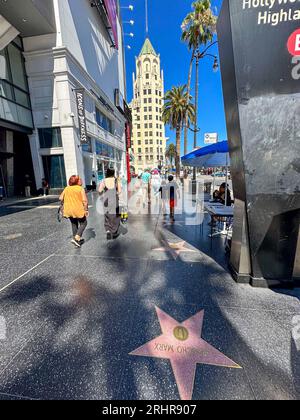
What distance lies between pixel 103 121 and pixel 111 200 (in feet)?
80.9

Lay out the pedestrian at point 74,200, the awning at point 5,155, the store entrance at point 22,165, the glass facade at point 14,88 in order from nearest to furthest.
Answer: the pedestrian at point 74,200 < the glass facade at point 14,88 < the awning at point 5,155 < the store entrance at point 22,165

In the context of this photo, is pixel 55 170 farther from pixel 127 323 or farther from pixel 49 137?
pixel 127 323

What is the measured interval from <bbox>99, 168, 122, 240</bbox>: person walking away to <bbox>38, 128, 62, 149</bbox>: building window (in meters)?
13.0

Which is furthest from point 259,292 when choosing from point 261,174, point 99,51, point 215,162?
point 99,51

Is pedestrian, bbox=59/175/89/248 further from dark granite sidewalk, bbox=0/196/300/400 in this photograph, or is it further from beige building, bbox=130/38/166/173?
beige building, bbox=130/38/166/173

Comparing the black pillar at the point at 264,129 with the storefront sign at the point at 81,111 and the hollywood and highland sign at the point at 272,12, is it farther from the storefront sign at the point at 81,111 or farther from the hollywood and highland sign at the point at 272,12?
the storefront sign at the point at 81,111

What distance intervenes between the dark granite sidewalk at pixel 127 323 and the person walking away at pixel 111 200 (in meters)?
1.02

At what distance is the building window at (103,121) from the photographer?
24231 mm

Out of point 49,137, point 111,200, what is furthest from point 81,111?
point 111,200

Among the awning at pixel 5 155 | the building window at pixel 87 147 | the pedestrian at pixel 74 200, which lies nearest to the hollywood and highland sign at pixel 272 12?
A: the pedestrian at pixel 74 200

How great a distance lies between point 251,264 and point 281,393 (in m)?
1.87

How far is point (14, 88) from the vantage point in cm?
1441

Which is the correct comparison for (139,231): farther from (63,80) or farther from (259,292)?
(63,80)

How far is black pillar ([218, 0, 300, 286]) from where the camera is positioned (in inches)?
106
